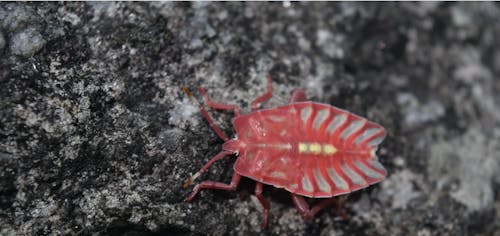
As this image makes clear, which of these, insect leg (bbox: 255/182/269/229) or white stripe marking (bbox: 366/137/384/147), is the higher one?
white stripe marking (bbox: 366/137/384/147)

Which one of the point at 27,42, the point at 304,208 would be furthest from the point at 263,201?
the point at 27,42

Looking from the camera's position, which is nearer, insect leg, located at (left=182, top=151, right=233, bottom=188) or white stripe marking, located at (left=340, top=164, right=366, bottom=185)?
insect leg, located at (left=182, top=151, right=233, bottom=188)

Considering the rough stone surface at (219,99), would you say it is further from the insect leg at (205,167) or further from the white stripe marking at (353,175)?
the white stripe marking at (353,175)

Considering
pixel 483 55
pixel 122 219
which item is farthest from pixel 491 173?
pixel 122 219

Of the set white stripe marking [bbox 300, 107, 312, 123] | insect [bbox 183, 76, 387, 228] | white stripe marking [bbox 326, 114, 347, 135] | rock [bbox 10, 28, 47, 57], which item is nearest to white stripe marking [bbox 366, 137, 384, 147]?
insect [bbox 183, 76, 387, 228]

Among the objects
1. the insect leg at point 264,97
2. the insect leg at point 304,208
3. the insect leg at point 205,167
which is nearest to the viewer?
the insect leg at point 205,167

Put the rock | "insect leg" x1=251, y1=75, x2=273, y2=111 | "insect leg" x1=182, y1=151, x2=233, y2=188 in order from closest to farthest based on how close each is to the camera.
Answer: the rock < "insect leg" x1=182, y1=151, x2=233, y2=188 < "insect leg" x1=251, y1=75, x2=273, y2=111

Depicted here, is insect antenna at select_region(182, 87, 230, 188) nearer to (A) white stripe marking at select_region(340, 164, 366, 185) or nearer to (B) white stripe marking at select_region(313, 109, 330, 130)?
(B) white stripe marking at select_region(313, 109, 330, 130)

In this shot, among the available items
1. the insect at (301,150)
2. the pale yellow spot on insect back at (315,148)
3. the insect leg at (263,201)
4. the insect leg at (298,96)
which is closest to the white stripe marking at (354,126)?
the insect at (301,150)

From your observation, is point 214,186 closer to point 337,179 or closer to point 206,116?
point 206,116
